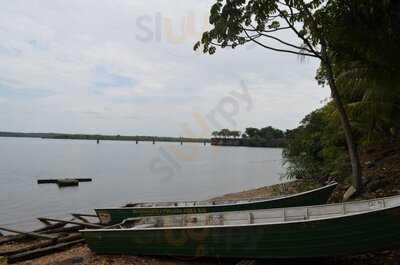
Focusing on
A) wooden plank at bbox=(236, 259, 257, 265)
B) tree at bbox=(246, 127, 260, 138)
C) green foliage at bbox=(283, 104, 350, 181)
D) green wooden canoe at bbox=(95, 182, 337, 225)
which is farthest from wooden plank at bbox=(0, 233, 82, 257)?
tree at bbox=(246, 127, 260, 138)

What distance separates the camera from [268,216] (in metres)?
8.55

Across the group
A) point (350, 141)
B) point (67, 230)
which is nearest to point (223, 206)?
point (350, 141)

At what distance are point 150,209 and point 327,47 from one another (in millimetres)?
7097

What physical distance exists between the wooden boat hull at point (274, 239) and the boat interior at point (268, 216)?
426 mm

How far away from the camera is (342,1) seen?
31.3 ft

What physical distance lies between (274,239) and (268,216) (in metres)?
1.60

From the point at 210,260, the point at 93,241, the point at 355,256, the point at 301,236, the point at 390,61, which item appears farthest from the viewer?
the point at 390,61

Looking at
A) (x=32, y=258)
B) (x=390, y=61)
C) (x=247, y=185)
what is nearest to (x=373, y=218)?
(x=390, y=61)

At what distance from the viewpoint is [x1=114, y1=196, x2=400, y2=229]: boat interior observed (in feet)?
24.5

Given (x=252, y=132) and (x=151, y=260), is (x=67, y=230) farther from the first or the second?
(x=252, y=132)

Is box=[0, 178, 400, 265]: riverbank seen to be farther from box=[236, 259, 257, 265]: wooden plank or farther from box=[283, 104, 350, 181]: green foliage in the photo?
box=[283, 104, 350, 181]: green foliage

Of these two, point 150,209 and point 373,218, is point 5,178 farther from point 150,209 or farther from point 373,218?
point 373,218

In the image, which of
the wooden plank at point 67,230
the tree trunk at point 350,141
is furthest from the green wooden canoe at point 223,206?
the wooden plank at point 67,230

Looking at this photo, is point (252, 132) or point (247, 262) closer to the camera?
point (247, 262)
